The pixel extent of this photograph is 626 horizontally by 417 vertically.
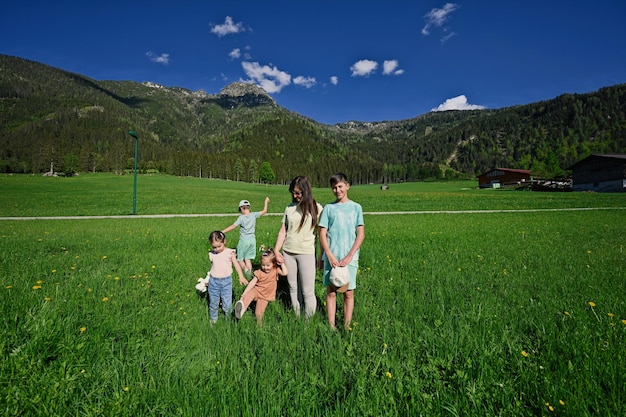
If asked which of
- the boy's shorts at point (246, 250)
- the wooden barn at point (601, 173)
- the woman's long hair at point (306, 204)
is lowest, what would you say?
the boy's shorts at point (246, 250)

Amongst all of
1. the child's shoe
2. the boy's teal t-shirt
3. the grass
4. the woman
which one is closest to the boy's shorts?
the boy's teal t-shirt

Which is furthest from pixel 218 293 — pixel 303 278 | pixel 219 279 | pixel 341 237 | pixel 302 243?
pixel 341 237

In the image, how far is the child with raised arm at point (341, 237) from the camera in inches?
159

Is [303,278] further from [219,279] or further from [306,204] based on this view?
[219,279]

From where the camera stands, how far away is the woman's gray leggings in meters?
4.29

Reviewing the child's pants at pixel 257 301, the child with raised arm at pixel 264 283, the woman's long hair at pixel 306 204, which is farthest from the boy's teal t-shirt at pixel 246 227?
the woman's long hair at pixel 306 204

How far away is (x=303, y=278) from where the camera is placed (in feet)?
14.1

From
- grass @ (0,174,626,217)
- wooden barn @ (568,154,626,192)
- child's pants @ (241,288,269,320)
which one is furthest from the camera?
wooden barn @ (568,154,626,192)

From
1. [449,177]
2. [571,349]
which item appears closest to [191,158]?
[449,177]

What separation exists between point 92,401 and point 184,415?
0.88 m

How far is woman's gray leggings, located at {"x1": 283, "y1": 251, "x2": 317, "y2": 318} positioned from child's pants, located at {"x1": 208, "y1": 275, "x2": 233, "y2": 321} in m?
0.96

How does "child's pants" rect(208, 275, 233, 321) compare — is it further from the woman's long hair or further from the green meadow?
the woman's long hair

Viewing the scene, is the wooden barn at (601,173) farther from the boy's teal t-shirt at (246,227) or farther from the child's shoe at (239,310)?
the child's shoe at (239,310)

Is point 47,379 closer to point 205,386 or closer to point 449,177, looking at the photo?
point 205,386
